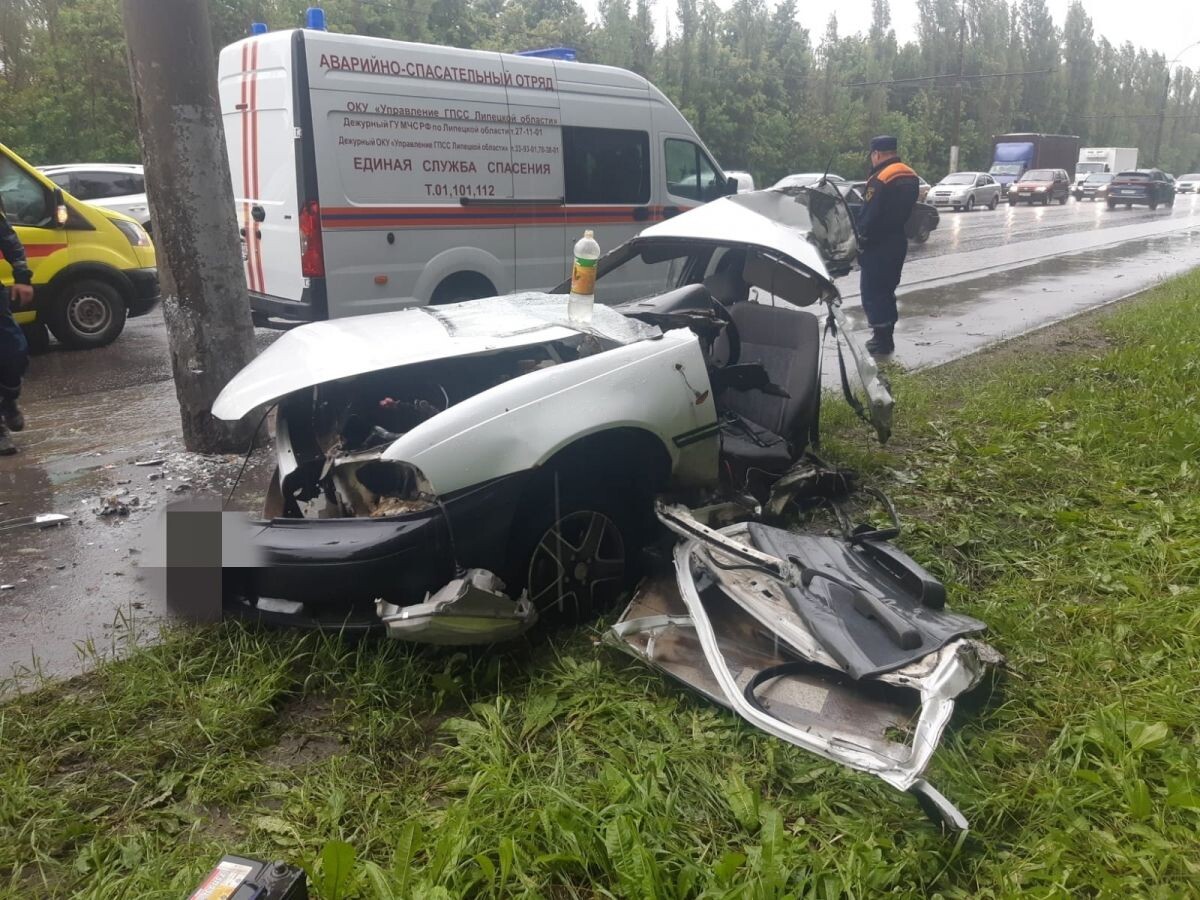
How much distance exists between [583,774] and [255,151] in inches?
247

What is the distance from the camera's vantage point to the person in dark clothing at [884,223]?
26.8 ft

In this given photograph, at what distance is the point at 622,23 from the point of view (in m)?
40.7

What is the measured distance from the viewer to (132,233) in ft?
29.6

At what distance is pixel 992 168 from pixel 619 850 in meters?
54.4

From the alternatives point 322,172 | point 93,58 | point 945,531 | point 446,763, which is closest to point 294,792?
point 446,763

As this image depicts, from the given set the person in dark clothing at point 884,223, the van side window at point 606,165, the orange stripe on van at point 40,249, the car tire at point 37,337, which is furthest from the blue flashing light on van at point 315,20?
the person in dark clothing at point 884,223

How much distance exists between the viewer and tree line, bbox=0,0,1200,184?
67.6 feet

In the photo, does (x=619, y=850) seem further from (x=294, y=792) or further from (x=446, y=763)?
(x=294, y=792)

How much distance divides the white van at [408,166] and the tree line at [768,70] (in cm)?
250

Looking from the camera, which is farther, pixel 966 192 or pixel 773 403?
pixel 966 192

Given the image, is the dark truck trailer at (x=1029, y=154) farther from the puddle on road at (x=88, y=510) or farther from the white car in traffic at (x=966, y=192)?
the puddle on road at (x=88, y=510)

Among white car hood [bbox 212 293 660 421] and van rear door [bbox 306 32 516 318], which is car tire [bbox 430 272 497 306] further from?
white car hood [bbox 212 293 660 421]

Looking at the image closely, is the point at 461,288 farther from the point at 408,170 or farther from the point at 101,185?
the point at 101,185

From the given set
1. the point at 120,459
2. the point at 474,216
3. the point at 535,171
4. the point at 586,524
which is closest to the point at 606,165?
the point at 535,171
